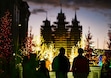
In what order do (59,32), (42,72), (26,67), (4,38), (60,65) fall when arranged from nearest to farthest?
(42,72) < (26,67) < (60,65) < (4,38) < (59,32)

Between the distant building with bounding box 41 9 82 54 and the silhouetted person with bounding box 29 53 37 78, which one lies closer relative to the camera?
the silhouetted person with bounding box 29 53 37 78

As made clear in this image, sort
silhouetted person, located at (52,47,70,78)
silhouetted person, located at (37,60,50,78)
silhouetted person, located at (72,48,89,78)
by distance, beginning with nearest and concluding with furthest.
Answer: silhouetted person, located at (37,60,50,78), silhouetted person, located at (52,47,70,78), silhouetted person, located at (72,48,89,78)

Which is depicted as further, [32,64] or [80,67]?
[80,67]

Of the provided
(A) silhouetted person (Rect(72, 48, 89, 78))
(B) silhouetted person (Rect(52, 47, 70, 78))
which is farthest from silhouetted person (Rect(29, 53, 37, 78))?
(A) silhouetted person (Rect(72, 48, 89, 78))

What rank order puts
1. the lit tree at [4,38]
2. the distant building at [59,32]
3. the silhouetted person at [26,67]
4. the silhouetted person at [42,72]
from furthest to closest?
the distant building at [59,32], the lit tree at [4,38], the silhouetted person at [26,67], the silhouetted person at [42,72]

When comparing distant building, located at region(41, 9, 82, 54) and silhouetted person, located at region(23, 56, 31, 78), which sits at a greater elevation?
distant building, located at region(41, 9, 82, 54)

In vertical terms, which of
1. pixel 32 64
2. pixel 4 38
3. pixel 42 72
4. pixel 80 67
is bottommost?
pixel 42 72

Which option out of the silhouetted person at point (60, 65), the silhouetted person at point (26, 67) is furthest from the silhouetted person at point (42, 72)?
the silhouetted person at point (60, 65)

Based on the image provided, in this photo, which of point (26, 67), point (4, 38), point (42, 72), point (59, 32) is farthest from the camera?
point (59, 32)

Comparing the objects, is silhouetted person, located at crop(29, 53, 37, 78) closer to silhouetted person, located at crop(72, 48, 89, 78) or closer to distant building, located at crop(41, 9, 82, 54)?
silhouetted person, located at crop(72, 48, 89, 78)

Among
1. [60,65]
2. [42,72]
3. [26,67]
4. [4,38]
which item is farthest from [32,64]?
[4,38]

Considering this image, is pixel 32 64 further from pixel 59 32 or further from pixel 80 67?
pixel 59 32

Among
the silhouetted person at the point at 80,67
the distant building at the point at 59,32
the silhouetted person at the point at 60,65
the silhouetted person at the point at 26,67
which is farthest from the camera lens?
the distant building at the point at 59,32

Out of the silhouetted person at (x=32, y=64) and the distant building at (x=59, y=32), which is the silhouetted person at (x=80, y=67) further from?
the distant building at (x=59, y=32)
